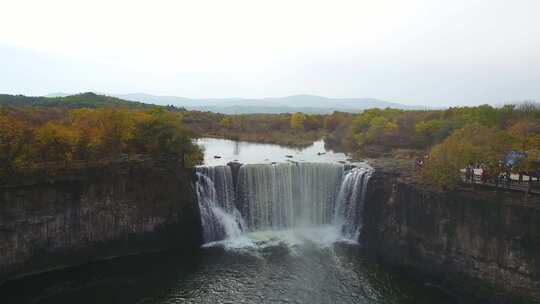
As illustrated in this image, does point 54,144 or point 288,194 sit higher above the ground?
point 54,144

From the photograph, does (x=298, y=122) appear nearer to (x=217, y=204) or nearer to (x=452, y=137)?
(x=217, y=204)

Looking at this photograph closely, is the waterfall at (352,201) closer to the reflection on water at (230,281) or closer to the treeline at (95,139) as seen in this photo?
the reflection on water at (230,281)

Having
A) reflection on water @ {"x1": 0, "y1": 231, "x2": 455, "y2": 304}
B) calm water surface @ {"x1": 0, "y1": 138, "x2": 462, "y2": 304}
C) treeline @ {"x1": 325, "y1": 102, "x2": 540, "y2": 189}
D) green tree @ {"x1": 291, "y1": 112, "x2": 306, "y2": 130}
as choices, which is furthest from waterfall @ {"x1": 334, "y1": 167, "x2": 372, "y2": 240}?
green tree @ {"x1": 291, "y1": 112, "x2": 306, "y2": 130}

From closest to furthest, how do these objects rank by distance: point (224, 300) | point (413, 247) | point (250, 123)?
point (224, 300) → point (413, 247) → point (250, 123)

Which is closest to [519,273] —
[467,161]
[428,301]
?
[428,301]

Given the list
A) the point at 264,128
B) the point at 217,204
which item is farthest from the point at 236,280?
the point at 264,128

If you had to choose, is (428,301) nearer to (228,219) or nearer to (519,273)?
(519,273)
